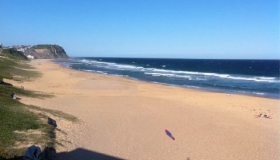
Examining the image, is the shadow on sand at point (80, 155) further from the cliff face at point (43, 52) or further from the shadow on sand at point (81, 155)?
the cliff face at point (43, 52)

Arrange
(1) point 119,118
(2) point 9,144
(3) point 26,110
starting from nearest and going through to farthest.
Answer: (2) point 9,144 → (3) point 26,110 → (1) point 119,118

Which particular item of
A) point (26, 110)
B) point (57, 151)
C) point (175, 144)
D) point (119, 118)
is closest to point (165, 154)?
point (175, 144)

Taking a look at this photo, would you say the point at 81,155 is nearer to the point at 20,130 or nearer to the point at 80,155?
the point at 80,155

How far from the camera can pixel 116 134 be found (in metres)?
11.1

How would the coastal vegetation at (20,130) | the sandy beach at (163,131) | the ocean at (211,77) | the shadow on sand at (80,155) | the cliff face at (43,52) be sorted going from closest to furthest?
the coastal vegetation at (20,130) < the shadow on sand at (80,155) < the sandy beach at (163,131) < the ocean at (211,77) < the cliff face at (43,52)

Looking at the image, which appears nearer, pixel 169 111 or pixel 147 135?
pixel 147 135

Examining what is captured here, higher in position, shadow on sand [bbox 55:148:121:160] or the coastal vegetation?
the coastal vegetation

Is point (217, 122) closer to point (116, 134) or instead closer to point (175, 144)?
point (175, 144)

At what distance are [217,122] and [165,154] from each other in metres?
5.64

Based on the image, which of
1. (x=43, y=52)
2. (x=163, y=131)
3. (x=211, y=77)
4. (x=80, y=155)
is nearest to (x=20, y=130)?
(x=80, y=155)

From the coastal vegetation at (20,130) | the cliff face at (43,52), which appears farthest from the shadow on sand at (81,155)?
the cliff face at (43,52)

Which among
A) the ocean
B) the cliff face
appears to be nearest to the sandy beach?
the ocean

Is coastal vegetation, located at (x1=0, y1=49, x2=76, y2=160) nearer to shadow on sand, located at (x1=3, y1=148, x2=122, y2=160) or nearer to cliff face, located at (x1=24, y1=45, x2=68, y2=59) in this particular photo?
shadow on sand, located at (x1=3, y1=148, x2=122, y2=160)

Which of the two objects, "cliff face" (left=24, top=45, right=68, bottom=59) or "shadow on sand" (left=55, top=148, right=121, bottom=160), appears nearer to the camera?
"shadow on sand" (left=55, top=148, right=121, bottom=160)
